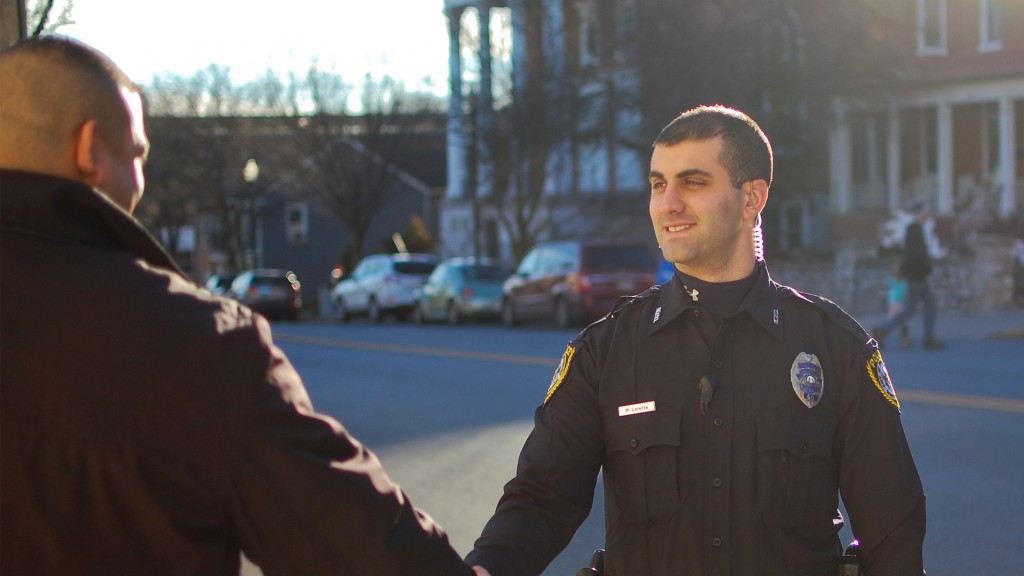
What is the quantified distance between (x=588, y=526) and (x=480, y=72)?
29.2m

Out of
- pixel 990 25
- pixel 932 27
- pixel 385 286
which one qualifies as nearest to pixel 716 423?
pixel 385 286

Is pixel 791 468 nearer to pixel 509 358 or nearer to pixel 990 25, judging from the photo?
pixel 509 358

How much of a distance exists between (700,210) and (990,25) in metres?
34.9

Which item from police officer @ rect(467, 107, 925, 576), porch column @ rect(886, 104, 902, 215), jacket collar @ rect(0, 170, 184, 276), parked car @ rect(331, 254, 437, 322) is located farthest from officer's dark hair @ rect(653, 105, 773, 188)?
porch column @ rect(886, 104, 902, 215)

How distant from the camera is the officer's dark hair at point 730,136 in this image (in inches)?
128

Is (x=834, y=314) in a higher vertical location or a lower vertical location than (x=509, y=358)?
higher

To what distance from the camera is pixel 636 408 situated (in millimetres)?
3115

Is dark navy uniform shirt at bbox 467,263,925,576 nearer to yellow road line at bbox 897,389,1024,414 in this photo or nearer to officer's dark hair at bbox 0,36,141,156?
officer's dark hair at bbox 0,36,141,156

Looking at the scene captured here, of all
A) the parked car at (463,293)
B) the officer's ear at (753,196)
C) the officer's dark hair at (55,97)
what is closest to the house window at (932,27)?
the parked car at (463,293)

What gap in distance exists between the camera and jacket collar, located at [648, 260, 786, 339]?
3.15 meters

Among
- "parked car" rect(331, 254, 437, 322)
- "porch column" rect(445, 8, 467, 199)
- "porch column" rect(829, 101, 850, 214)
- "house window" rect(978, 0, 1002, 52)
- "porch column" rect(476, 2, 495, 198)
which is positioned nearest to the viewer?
"parked car" rect(331, 254, 437, 322)

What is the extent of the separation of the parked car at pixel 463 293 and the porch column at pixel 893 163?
1150cm

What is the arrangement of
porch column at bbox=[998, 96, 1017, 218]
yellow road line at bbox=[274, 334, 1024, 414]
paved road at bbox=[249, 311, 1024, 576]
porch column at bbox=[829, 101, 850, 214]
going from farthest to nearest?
porch column at bbox=[829, 101, 850, 214] → porch column at bbox=[998, 96, 1017, 218] → yellow road line at bbox=[274, 334, 1024, 414] → paved road at bbox=[249, 311, 1024, 576]

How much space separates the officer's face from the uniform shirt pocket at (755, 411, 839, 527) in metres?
0.43
